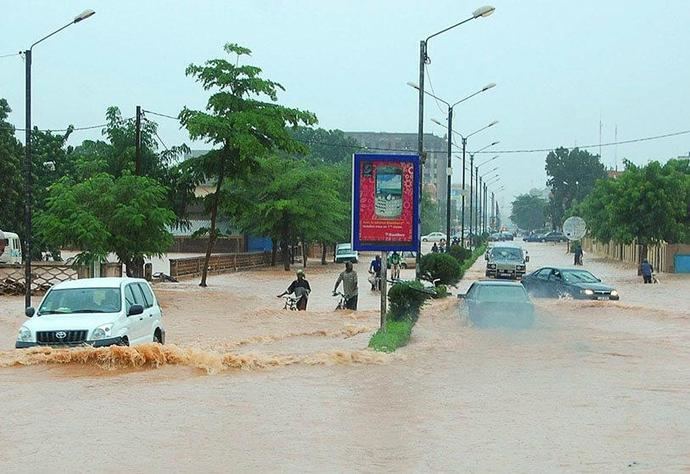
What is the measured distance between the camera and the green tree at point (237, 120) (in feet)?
136

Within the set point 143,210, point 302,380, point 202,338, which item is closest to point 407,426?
point 302,380

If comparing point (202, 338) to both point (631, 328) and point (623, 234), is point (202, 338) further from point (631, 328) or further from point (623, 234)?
point (623, 234)

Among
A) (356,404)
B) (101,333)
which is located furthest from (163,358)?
(356,404)

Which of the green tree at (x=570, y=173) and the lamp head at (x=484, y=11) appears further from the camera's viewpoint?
the green tree at (x=570, y=173)

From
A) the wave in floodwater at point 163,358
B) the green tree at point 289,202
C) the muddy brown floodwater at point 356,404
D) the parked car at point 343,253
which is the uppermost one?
the green tree at point 289,202

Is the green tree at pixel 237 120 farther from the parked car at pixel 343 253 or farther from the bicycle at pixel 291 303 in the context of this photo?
the parked car at pixel 343 253

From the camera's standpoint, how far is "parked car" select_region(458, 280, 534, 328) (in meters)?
24.8

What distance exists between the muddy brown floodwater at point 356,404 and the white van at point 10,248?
2793cm

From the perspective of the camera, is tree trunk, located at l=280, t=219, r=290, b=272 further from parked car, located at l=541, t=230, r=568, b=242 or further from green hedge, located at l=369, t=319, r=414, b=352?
parked car, located at l=541, t=230, r=568, b=242

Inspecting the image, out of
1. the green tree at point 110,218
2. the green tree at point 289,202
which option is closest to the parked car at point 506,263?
the green tree at point 289,202

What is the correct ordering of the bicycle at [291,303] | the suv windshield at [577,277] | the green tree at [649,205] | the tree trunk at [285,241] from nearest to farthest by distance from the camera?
the bicycle at [291,303]
the suv windshield at [577,277]
the green tree at [649,205]
the tree trunk at [285,241]

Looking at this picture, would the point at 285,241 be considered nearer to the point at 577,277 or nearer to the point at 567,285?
the point at 577,277

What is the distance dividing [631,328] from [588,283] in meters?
6.73

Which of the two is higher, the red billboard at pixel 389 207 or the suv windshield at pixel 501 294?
the red billboard at pixel 389 207
